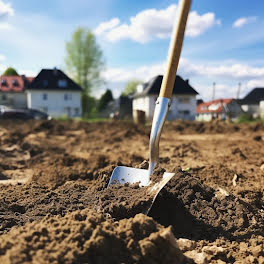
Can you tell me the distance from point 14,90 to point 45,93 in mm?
5728

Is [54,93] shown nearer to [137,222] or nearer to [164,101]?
[164,101]

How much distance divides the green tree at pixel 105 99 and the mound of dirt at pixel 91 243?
1731 inches

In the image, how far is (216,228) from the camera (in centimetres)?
256

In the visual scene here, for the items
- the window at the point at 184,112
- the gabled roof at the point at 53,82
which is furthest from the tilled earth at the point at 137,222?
the gabled roof at the point at 53,82

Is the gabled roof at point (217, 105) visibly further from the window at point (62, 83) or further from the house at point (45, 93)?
the window at point (62, 83)

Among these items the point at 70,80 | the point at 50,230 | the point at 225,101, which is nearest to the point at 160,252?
the point at 50,230

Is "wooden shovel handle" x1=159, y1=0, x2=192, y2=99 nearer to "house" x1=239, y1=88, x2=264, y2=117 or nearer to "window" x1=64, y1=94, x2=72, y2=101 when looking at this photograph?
"house" x1=239, y1=88, x2=264, y2=117

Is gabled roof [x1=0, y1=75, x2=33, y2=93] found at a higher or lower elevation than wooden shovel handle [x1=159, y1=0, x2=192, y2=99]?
higher

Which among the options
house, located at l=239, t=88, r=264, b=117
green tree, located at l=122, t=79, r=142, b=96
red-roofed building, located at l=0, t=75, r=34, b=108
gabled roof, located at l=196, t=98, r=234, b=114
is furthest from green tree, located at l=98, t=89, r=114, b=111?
house, located at l=239, t=88, r=264, b=117

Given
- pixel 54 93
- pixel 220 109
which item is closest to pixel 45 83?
pixel 54 93

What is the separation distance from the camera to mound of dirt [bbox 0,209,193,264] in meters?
1.73

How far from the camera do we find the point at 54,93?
36.3 meters

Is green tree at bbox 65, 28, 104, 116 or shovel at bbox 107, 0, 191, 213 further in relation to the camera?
green tree at bbox 65, 28, 104, 116

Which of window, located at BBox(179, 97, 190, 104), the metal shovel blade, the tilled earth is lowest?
the tilled earth
